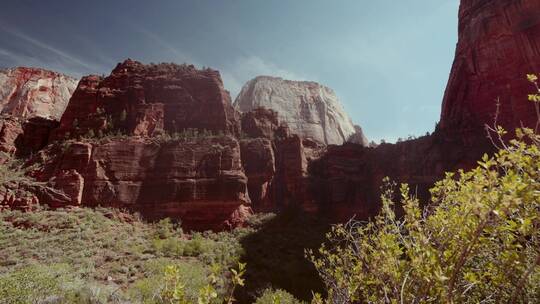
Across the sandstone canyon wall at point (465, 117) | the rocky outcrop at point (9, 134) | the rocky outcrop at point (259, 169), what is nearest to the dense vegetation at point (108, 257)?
the rocky outcrop at point (259, 169)

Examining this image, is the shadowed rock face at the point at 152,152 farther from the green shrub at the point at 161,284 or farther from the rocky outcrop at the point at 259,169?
the green shrub at the point at 161,284

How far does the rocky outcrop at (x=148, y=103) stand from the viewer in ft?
109

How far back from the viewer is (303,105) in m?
81.7

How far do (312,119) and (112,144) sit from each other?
182ft

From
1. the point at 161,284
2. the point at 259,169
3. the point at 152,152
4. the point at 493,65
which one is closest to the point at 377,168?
the point at 259,169

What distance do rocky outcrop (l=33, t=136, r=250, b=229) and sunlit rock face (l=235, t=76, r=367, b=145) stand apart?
45.9 metres

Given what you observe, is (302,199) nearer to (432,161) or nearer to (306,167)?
(306,167)

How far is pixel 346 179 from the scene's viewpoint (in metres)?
35.6

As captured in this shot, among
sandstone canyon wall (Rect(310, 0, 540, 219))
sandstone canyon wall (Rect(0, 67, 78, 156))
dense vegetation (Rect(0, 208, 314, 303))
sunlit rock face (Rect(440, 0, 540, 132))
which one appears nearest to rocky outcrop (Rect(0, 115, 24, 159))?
dense vegetation (Rect(0, 208, 314, 303))

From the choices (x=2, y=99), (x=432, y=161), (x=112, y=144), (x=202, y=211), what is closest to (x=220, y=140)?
(x=202, y=211)

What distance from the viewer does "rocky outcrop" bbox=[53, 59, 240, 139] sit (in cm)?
3312

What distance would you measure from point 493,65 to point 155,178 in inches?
1356

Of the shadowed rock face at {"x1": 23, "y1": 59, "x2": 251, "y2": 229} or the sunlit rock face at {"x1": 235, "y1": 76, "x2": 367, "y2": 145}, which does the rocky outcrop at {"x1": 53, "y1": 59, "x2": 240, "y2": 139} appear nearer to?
the shadowed rock face at {"x1": 23, "y1": 59, "x2": 251, "y2": 229}

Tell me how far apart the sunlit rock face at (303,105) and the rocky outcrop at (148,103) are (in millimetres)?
37858
